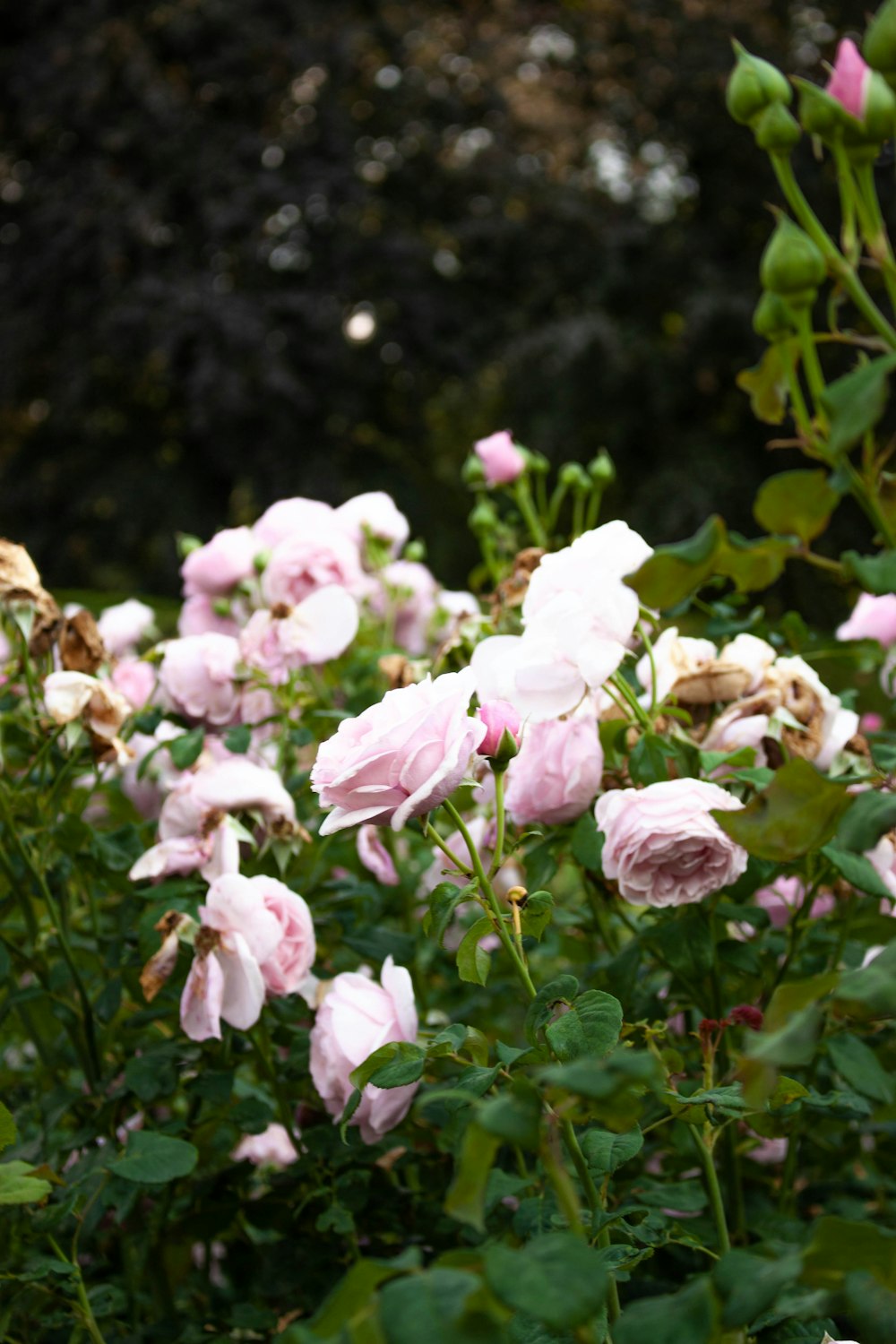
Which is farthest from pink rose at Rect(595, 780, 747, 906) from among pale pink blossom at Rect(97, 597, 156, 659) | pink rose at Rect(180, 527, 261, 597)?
pale pink blossom at Rect(97, 597, 156, 659)

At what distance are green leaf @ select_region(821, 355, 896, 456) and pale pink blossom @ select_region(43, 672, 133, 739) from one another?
54 centimetres

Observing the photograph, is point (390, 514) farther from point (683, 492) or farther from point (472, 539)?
point (472, 539)

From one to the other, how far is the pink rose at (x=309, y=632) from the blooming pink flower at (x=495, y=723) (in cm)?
36

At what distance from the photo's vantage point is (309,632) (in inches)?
38.3

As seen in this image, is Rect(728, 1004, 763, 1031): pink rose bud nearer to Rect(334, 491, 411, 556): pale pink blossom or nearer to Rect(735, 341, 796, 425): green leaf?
Rect(735, 341, 796, 425): green leaf

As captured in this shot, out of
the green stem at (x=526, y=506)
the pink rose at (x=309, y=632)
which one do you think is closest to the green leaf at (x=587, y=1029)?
the pink rose at (x=309, y=632)

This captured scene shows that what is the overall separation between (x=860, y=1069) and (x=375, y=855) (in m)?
0.35

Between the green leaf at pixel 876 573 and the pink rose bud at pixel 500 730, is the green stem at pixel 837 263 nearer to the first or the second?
the green leaf at pixel 876 573

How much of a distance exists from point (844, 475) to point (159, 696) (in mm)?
699

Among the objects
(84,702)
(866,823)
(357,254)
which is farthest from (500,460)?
(357,254)

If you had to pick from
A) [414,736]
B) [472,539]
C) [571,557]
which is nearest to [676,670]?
[571,557]

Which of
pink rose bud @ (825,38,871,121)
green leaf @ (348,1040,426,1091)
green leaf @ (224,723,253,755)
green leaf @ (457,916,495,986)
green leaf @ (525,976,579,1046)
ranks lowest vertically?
green leaf @ (224,723,253,755)

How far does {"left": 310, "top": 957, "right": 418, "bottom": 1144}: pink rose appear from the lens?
714 mm

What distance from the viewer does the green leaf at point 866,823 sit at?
15.1 inches
